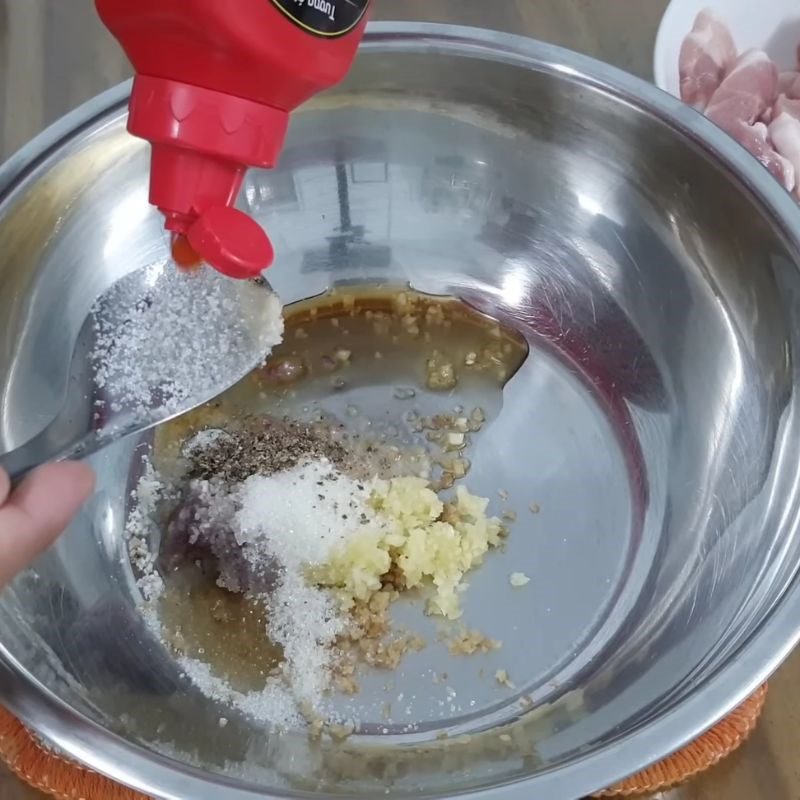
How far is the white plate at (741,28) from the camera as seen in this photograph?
954 mm

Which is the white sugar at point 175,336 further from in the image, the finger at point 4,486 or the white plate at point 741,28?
the white plate at point 741,28

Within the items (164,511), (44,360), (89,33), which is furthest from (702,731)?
(89,33)

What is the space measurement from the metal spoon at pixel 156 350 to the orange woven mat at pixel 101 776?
8.3 inches

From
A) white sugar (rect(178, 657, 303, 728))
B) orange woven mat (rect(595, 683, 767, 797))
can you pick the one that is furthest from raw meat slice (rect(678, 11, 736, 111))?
white sugar (rect(178, 657, 303, 728))

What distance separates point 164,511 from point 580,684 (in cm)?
39

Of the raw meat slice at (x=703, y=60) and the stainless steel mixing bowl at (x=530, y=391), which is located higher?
the raw meat slice at (x=703, y=60)

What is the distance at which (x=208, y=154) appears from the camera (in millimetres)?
514

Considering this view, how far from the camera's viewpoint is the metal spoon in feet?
2.23

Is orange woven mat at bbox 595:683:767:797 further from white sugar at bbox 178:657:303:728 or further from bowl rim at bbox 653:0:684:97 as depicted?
bowl rim at bbox 653:0:684:97

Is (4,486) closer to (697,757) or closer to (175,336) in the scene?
(175,336)

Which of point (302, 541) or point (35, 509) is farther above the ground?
point (35, 509)

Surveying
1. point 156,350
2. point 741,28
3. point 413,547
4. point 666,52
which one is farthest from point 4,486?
point 741,28

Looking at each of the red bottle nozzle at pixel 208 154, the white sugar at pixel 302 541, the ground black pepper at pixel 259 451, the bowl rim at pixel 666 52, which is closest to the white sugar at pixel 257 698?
the white sugar at pixel 302 541

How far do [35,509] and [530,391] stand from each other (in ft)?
1.66
